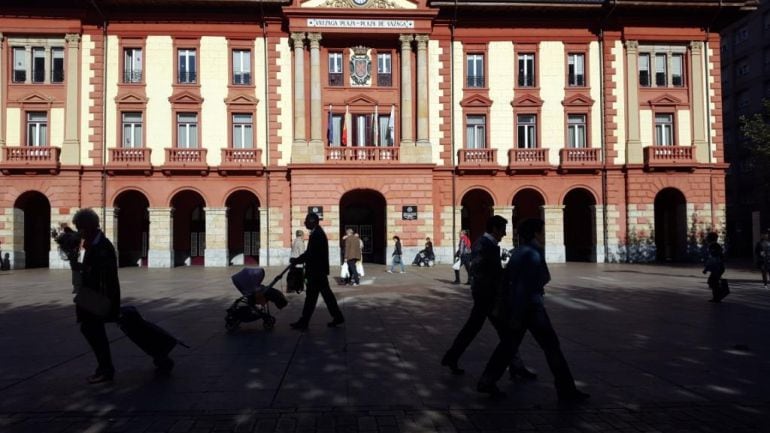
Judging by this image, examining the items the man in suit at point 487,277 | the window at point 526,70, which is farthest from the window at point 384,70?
the man in suit at point 487,277

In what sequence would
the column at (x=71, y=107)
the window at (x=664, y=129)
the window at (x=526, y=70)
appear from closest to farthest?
the column at (x=71, y=107) < the window at (x=526, y=70) < the window at (x=664, y=129)

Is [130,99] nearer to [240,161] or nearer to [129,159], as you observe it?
[129,159]

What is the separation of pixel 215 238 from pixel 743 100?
47036 millimetres

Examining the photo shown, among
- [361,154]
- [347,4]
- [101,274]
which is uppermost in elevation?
[347,4]

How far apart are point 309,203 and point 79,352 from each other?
19.9 m

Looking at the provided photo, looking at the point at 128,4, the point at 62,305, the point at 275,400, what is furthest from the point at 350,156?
the point at 275,400

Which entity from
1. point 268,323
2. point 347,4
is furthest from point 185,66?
point 268,323

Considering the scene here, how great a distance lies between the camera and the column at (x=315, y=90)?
27188mm

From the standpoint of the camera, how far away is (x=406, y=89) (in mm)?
27750

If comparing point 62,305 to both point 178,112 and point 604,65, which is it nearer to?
point 178,112

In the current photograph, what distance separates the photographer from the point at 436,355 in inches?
284

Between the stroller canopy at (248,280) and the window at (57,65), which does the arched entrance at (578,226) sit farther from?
the window at (57,65)

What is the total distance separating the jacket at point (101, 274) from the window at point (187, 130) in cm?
2347

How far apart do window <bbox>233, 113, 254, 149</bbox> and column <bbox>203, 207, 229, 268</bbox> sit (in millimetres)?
3536
